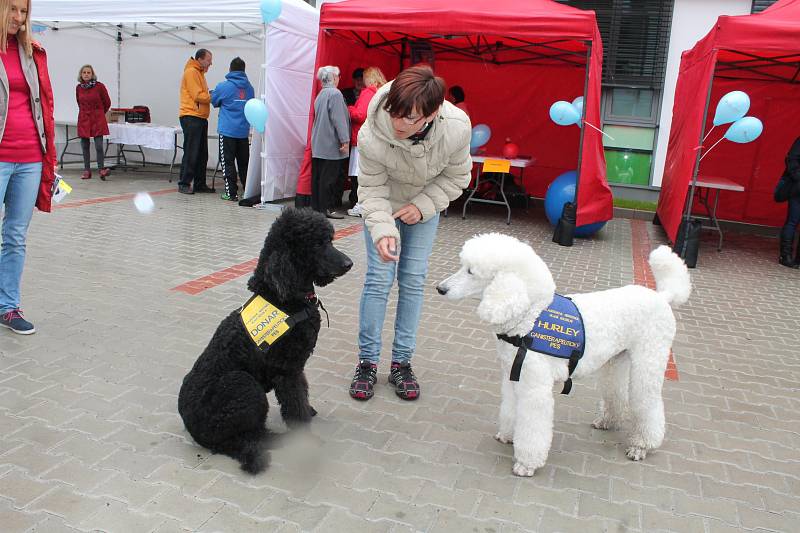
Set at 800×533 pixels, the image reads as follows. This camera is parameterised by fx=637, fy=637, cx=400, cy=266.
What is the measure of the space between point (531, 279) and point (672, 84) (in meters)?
10.4

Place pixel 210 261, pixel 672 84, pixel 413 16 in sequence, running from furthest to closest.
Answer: pixel 672 84, pixel 413 16, pixel 210 261

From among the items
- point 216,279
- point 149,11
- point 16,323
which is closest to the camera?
point 16,323

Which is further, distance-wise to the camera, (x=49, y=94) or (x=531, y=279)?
(x=49, y=94)

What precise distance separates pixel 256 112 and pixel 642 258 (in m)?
5.30

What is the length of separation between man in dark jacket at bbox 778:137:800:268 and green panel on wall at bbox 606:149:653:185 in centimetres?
417

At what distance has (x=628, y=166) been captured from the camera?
12.1 m

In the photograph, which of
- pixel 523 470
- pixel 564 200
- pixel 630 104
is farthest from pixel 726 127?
pixel 523 470

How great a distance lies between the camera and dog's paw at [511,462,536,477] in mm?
2840

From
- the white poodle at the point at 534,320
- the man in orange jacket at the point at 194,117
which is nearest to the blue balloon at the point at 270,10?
the man in orange jacket at the point at 194,117

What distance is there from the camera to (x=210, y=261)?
6277mm

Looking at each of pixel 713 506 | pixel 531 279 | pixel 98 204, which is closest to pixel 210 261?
pixel 98 204

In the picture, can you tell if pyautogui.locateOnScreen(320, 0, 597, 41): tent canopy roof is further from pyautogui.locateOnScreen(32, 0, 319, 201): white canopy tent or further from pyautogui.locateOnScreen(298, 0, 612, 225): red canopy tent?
pyautogui.locateOnScreen(32, 0, 319, 201): white canopy tent

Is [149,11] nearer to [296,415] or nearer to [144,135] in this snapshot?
[144,135]

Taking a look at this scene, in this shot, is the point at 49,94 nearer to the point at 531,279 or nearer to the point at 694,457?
the point at 531,279
